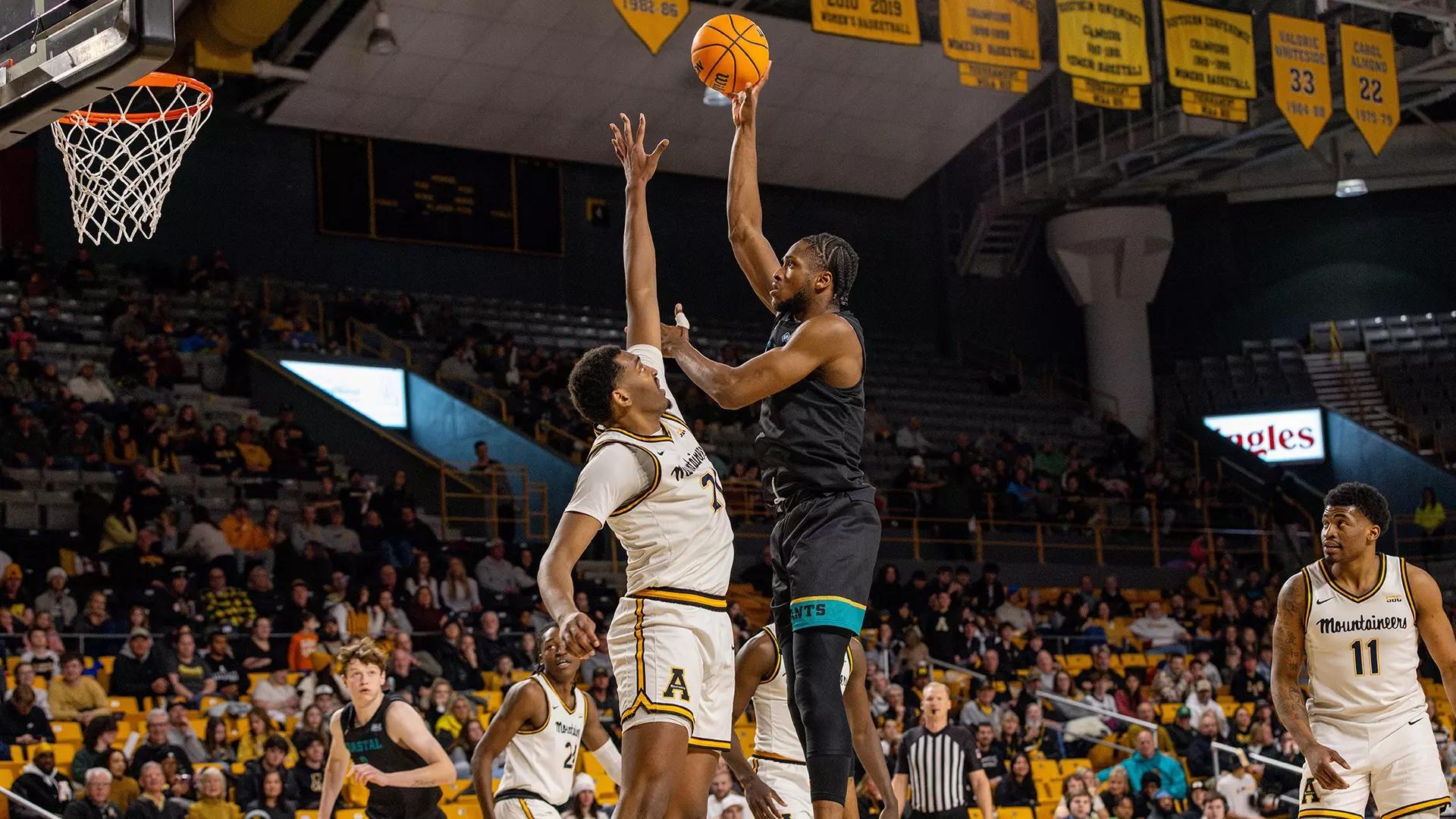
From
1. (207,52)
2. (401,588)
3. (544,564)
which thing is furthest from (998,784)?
(207,52)

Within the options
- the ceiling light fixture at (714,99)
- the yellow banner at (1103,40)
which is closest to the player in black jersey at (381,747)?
the yellow banner at (1103,40)

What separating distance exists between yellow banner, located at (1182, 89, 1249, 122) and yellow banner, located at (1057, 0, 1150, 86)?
1123 mm

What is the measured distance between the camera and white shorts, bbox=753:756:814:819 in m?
7.11

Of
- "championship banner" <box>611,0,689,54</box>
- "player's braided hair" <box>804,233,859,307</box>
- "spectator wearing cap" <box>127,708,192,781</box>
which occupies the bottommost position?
"spectator wearing cap" <box>127,708,192,781</box>

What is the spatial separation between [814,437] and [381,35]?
1610cm

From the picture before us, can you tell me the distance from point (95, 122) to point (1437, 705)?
48.3 feet

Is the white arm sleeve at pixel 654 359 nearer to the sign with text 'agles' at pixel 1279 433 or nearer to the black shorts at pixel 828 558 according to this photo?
the black shorts at pixel 828 558

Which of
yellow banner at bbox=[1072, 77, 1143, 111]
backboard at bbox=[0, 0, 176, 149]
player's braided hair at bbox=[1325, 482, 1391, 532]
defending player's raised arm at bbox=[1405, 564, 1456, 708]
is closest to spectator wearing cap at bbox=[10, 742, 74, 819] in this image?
backboard at bbox=[0, 0, 176, 149]

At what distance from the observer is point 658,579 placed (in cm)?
536

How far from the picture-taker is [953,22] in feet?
53.0

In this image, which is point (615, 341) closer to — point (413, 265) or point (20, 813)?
point (413, 265)

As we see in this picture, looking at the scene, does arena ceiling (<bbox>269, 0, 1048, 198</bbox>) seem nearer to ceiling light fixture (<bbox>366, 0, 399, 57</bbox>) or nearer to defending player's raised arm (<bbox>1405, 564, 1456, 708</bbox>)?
ceiling light fixture (<bbox>366, 0, 399, 57</bbox>)

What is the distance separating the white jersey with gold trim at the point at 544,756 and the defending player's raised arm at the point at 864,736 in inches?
56.6

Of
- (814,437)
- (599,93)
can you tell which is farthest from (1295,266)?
(814,437)
